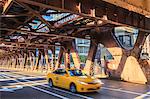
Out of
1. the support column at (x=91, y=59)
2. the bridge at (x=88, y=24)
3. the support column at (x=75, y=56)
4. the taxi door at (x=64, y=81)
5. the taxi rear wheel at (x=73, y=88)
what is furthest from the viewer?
the support column at (x=75, y=56)

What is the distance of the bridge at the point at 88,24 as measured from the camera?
12.2m

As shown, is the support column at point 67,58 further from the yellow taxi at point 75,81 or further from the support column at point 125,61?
the yellow taxi at point 75,81

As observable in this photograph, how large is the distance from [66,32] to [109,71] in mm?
5599

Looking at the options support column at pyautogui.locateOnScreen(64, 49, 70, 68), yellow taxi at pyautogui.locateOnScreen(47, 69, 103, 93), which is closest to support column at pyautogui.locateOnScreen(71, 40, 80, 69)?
support column at pyautogui.locateOnScreen(64, 49, 70, 68)

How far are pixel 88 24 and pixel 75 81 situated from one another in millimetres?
6421

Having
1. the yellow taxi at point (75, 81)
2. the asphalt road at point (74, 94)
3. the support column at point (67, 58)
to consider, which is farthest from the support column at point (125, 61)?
the support column at point (67, 58)

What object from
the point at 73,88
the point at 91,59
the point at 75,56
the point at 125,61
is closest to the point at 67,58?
the point at 75,56

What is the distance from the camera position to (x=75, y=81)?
14.1m

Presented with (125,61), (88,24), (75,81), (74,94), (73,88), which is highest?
(88,24)

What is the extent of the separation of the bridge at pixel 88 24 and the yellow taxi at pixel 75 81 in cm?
368

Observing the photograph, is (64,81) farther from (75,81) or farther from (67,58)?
(67,58)

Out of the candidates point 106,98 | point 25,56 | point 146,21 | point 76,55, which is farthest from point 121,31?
point 25,56

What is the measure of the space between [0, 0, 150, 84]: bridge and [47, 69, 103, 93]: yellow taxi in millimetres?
3681

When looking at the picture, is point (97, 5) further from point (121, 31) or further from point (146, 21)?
point (121, 31)
